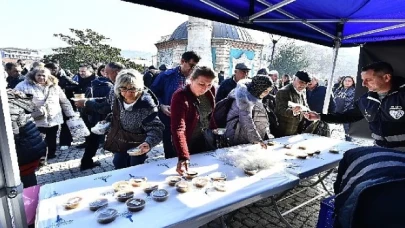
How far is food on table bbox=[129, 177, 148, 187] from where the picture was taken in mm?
1653

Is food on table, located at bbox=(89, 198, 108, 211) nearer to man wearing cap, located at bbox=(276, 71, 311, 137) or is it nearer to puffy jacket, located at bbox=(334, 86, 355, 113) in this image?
man wearing cap, located at bbox=(276, 71, 311, 137)

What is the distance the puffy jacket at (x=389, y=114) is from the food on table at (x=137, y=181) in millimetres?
2524

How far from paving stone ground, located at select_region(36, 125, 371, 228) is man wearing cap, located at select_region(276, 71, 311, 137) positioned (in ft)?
2.87

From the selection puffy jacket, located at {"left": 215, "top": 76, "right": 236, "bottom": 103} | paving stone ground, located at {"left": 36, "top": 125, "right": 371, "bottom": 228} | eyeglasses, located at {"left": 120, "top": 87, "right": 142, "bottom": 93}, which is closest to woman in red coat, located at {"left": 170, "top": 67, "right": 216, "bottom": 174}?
eyeglasses, located at {"left": 120, "top": 87, "right": 142, "bottom": 93}

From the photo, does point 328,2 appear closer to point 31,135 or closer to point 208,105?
point 208,105

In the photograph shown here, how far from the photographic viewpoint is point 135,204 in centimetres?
140

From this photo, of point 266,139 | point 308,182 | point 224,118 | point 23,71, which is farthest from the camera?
point 23,71

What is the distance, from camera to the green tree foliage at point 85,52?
27.6 metres

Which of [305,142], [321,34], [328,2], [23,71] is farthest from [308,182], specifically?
[23,71]

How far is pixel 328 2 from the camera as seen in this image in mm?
2656

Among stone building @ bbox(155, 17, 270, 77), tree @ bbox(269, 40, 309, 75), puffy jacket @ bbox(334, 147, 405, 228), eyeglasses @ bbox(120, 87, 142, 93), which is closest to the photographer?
puffy jacket @ bbox(334, 147, 405, 228)

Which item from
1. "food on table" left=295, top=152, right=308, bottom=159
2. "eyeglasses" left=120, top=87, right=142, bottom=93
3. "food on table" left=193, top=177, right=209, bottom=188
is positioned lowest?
"food on table" left=295, top=152, right=308, bottom=159

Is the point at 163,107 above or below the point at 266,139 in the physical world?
above

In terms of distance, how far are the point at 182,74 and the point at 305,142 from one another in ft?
5.91
